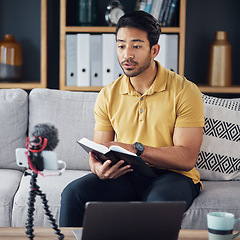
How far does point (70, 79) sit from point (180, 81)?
964 millimetres

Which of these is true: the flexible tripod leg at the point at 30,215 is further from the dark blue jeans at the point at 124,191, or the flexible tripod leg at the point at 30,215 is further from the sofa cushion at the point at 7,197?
the sofa cushion at the point at 7,197

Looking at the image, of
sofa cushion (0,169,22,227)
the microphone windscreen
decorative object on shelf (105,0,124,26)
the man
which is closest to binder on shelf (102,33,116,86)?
decorative object on shelf (105,0,124,26)

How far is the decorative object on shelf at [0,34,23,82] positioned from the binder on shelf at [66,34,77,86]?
34 centimetres

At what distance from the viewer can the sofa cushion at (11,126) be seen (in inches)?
88.4

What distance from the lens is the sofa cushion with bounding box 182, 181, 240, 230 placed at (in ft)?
5.75

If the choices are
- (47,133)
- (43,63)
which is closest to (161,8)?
(43,63)

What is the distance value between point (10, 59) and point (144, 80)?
1158 mm

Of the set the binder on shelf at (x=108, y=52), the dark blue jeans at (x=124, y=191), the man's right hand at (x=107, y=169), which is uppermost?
the binder on shelf at (x=108, y=52)

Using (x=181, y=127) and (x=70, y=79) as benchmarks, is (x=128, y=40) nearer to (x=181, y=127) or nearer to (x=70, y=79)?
(x=181, y=127)

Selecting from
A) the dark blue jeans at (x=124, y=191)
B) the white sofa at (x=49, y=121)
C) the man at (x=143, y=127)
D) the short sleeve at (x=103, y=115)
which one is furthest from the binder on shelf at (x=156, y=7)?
the dark blue jeans at (x=124, y=191)

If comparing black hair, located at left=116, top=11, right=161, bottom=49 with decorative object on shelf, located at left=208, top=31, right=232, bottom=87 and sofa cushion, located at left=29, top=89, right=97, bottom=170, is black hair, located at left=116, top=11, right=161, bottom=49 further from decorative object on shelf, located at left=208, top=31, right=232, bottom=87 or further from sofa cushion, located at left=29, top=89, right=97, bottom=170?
decorative object on shelf, located at left=208, top=31, right=232, bottom=87

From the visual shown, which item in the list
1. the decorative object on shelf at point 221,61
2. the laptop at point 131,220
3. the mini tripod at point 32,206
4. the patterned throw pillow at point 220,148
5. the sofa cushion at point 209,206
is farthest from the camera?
the decorative object on shelf at point 221,61

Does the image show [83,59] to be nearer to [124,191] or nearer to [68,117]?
[68,117]

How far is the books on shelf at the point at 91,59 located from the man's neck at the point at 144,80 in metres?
0.75
